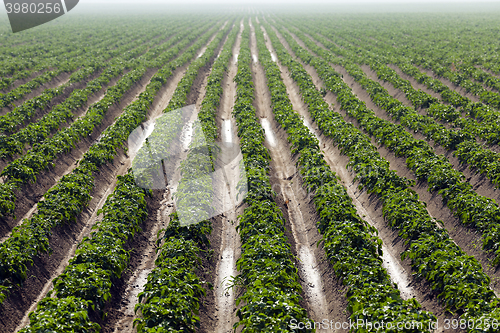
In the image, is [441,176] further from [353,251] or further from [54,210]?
[54,210]

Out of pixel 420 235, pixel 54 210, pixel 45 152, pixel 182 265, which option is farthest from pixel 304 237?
pixel 45 152

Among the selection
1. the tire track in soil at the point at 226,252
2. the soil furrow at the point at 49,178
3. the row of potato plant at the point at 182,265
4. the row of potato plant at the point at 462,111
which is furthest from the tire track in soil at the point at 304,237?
the soil furrow at the point at 49,178

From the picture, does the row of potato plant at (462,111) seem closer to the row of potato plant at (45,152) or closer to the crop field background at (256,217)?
the crop field background at (256,217)

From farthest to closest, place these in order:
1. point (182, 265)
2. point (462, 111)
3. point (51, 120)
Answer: point (462, 111) < point (51, 120) < point (182, 265)

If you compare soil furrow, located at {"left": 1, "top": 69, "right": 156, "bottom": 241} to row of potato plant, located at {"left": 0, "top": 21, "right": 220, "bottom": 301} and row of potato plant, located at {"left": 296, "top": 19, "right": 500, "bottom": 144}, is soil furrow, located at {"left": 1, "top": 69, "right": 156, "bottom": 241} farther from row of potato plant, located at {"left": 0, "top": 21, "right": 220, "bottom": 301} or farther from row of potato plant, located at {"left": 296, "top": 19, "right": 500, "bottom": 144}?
row of potato plant, located at {"left": 296, "top": 19, "right": 500, "bottom": 144}

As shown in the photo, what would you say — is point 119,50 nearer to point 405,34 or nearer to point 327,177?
point 327,177

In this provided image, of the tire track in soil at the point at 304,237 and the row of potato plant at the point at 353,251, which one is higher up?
the row of potato plant at the point at 353,251

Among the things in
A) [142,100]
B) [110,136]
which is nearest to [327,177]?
[110,136]

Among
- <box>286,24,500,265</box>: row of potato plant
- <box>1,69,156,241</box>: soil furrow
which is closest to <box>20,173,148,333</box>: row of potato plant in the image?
<box>1,69,156,241</box>: soil furrow

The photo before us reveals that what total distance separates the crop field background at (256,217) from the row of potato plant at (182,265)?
6 cm

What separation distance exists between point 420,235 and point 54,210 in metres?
13.3

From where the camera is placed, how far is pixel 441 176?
14.1 m

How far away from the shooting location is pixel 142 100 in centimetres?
2530

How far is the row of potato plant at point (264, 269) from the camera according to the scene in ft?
27.3
